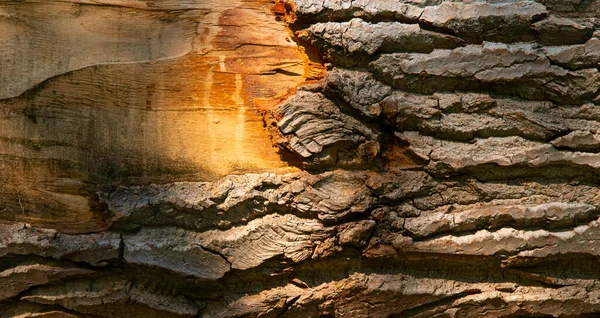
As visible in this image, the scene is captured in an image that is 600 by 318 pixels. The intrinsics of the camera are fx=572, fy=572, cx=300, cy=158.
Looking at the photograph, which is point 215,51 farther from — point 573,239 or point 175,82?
point 573,239

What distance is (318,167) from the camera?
171 cm

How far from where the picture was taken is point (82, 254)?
64.6 inches

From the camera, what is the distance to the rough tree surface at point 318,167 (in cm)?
166

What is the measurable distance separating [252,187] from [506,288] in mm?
822

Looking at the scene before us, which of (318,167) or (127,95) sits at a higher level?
(127,95)

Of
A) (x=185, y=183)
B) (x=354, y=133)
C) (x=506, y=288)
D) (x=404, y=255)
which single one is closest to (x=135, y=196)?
(x=185, y=183)

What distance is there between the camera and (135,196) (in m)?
1.67

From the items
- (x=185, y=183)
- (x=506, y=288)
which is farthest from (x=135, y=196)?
(x=506, y=288)

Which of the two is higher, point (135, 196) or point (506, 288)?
point (135, 196)

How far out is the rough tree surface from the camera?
1656mm

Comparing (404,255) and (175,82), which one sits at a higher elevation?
(175,82)

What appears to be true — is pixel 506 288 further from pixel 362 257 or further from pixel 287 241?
pixel 287 241

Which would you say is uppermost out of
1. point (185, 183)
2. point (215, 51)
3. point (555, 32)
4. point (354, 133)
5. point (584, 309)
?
point (555, 32)

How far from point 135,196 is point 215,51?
0.49 m
